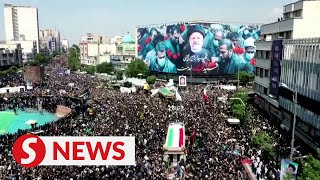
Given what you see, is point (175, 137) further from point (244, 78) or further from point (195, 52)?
point (195, 52)

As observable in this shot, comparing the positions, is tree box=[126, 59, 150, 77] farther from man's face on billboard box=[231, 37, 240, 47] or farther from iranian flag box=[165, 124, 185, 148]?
iranian flag box=[165, 124, 185, 148]

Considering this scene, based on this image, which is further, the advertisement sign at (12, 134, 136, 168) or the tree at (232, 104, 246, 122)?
the tree at (232, 104, 246, 122)

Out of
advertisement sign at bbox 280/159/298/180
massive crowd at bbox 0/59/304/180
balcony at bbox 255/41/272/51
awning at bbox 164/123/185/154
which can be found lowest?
massive crowd at bbox 0/59/304/180

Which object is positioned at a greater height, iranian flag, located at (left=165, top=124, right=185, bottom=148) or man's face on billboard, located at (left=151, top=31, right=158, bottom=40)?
man's face on billboard, located at (left=151, top=31, right=158, bottom=40)

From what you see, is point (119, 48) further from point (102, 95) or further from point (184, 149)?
point (184, 149)

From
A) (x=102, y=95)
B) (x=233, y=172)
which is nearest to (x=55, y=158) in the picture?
(x=233, y=172)

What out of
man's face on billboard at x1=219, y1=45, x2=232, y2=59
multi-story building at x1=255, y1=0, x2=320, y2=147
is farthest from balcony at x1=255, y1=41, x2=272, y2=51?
man's face on billboard at x1=219, y1=45, x2=232, y2=59
